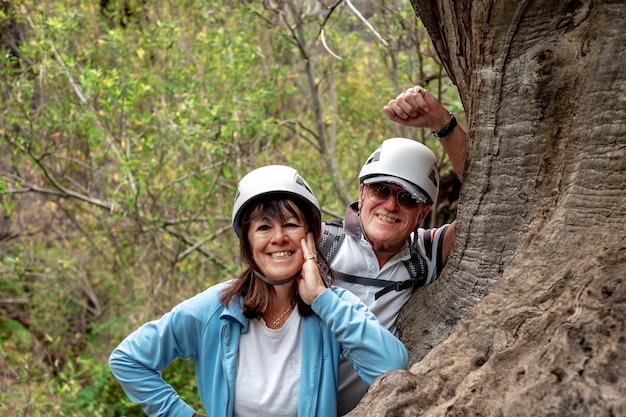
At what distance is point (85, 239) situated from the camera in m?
10.9

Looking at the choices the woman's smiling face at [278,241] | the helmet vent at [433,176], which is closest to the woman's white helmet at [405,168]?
the helmet vent at [433,176]

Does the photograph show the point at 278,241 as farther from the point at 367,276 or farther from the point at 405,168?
the point at 405,168

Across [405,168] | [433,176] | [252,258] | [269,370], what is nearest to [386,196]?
[405,168]

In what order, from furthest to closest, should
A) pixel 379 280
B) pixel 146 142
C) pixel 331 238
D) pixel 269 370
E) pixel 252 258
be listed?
pixel 146 142 → pixel 331 238 → pixel 379 280 → pixel 252 258 → pixel 269 370

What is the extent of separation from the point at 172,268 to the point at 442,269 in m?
5.89

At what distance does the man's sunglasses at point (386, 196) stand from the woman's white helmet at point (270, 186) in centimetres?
31

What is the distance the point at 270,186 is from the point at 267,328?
61 cm

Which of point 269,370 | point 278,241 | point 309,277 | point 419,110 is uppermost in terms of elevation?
point 419,110

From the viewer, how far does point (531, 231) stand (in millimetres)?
2828

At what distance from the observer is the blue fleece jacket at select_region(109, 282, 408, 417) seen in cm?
278

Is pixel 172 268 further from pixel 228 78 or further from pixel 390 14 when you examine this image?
pixel 390 14

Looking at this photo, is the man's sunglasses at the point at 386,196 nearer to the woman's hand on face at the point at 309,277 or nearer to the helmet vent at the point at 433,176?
the helmet vent at the point at 433,176

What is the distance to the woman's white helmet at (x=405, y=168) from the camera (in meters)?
3.25

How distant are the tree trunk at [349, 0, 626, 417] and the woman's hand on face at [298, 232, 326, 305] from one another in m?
0.50
